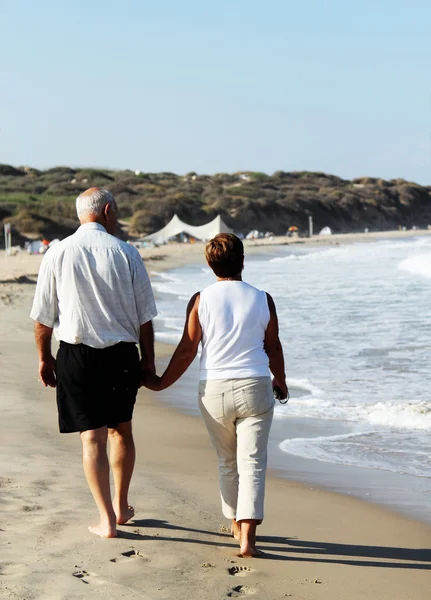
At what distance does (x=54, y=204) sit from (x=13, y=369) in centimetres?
4650

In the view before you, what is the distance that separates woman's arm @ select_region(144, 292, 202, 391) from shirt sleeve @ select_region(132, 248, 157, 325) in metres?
0.16

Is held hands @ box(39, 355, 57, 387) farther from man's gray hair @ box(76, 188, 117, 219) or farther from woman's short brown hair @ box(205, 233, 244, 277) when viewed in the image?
woman's short brown hair @ box(205, 233, 244, 277)

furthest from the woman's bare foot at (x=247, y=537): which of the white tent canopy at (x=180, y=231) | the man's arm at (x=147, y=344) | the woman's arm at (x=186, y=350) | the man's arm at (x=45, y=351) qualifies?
the white tent canopy at (x=180, y=231)

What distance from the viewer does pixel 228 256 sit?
3938 millimetres

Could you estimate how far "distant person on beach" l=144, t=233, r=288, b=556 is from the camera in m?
3.90

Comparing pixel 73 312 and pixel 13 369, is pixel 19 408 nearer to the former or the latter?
pixel 13 369

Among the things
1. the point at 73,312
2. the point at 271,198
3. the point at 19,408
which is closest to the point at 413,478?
the point at 73,312

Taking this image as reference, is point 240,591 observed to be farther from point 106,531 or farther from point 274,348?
point 274,348

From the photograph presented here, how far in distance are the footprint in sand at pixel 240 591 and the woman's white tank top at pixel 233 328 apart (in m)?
0.82

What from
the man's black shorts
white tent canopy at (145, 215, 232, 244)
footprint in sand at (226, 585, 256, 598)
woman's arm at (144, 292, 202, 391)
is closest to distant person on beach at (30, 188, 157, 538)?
the man's black shorts

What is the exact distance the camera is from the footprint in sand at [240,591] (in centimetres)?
348

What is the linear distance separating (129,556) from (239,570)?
17.5 inches

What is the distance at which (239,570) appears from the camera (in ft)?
12.3

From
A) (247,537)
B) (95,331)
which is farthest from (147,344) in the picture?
(247,537)
